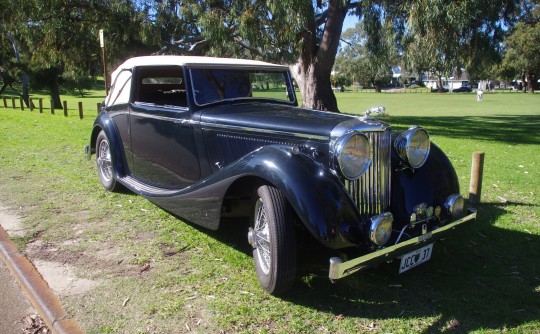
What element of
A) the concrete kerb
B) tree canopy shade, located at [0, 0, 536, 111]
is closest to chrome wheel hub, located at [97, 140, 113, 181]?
the concrete kerb

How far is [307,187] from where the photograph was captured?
2896mm

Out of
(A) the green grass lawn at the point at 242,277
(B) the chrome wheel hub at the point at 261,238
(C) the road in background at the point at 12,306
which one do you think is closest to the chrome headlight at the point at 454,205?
(A) the green grass lawn at the point at 242,277

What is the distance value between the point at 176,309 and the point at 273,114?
5.94ft

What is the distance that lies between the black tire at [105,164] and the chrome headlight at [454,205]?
4062mm

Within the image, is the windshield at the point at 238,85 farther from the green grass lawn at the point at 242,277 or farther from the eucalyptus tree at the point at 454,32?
the eucalyptus tree at the point at 454,32

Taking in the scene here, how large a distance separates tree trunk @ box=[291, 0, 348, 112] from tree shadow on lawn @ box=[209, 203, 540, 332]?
10879 mm

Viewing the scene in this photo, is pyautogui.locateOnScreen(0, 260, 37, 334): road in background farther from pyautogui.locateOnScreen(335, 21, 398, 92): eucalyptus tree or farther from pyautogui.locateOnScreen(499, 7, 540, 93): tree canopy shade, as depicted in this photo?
pyautogui.locateOnScreen(499, 7, 540, 93): tree canopy shade

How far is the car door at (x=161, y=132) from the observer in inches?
170

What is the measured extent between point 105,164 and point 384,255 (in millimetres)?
4372

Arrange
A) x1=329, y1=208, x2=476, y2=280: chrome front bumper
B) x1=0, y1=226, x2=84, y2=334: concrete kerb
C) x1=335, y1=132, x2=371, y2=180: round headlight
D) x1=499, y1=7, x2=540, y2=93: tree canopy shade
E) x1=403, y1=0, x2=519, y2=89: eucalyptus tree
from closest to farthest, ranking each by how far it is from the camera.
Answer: x1=329, y1=208, x2=476, y2=280: chrome front bumper, x1=0, y1=226, x2=84, y2=334: concrete kerb, x1=335, y1=132, x2=371, y2=180: round headlight, x1=403, y1=0, x2=519, y2=89: eucalyptus tree, x1=499, y1=7, x2=540, y2=93: tree canopy shade

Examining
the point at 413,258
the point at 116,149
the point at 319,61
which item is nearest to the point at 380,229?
the point at 413,258

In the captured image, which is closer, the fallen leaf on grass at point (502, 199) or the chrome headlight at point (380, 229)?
the chrome headlight at point (380, 229)

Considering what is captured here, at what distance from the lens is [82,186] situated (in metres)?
6.07

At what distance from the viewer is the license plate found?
3.11 metres
